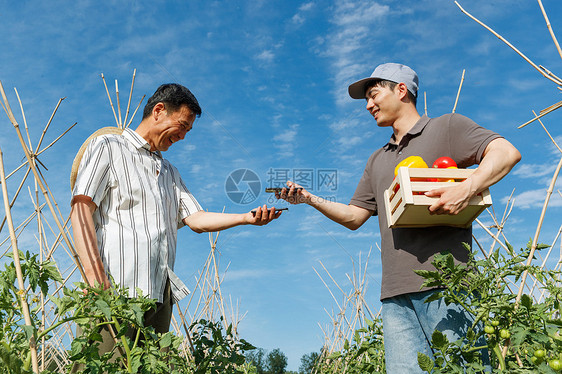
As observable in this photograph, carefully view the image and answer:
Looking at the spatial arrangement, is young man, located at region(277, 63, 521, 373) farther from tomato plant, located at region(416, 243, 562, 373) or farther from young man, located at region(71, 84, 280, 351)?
young man, located at region(71, 84, 280, 351)

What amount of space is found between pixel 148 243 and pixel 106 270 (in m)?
0.17

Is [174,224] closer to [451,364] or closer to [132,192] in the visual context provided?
[132,192]

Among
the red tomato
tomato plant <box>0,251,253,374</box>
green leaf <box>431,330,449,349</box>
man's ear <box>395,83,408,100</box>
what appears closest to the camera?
tomato plant <box>0,251,253,374</box>

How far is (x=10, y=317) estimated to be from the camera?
1173 millimetres

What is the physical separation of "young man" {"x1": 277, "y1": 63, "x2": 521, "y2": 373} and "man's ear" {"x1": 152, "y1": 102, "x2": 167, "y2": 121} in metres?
0.64

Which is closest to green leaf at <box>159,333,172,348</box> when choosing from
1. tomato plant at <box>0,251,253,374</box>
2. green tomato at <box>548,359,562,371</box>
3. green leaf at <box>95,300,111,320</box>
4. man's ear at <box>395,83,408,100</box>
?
tomato plant at <box>0,251,253,374</box>

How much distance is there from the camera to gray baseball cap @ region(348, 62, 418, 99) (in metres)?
1.92

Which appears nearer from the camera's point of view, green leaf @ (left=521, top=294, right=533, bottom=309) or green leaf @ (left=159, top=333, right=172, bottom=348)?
green leaf @ (left=521, top=294, right=533, bottom=309)

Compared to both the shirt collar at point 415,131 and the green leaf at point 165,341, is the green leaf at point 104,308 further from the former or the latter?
the shirt collar at point 415,131

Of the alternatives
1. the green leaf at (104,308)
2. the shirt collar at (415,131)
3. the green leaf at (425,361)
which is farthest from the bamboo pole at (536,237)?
the green leaf at (104,308)

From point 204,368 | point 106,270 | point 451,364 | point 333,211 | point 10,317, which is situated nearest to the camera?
point 10,317

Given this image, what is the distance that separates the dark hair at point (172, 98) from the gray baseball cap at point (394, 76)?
28.5 inches

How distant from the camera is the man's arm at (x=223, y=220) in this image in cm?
201

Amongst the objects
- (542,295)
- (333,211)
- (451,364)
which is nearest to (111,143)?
(333,211)
